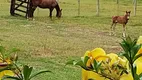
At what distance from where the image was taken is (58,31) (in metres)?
13.3

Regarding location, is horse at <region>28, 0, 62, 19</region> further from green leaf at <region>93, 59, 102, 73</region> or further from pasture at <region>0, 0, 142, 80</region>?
green leaf at <region>93, 59, 102, 73</region>

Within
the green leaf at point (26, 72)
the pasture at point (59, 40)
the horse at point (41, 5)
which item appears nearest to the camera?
the green leaf at point (26, 72)

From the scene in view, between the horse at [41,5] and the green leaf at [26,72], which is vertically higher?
the green leaf at [26,72]

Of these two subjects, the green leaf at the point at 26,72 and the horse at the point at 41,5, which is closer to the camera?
the green leaf at the point at 26,72

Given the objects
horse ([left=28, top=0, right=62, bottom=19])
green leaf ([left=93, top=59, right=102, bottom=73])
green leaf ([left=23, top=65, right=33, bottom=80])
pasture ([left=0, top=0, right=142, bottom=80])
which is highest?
green leaf ([left=93, top=59, right=102, bottom=73])

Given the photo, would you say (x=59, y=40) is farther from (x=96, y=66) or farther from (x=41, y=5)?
(x=96, y=66)

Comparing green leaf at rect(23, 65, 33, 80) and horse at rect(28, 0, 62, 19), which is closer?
green leaf at rect(23, 65, 33, 80)

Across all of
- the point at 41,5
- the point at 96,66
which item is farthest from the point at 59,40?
the point at 96,66

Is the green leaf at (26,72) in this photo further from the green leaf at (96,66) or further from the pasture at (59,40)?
the pasture at (59,40)

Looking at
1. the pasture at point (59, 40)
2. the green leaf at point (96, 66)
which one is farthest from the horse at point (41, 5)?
the green leaf at point (96, 66)

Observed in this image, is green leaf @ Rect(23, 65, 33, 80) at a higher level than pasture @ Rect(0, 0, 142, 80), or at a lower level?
higher

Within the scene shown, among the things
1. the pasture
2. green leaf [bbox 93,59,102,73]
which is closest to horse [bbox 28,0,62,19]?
the pasture

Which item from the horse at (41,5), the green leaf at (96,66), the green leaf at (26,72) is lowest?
the horse at (41,5)

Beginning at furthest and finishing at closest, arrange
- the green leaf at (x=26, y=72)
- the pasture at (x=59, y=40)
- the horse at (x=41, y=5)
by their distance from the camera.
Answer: the horse at (x=41, y=5), the pasture at (x=59, y=40), the green leaf at (x=26, y=72)
